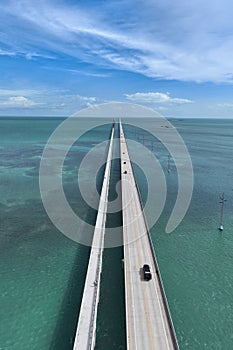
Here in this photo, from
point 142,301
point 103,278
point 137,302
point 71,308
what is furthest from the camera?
point 103,278

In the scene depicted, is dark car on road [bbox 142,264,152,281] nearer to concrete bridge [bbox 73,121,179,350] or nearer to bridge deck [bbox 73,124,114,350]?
concrete bridge [bbox 73,121,179,350]

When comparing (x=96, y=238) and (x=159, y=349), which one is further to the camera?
(x=96, y=238)

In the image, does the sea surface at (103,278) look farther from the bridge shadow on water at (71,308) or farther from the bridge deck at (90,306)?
the bridge deck at (90,306)

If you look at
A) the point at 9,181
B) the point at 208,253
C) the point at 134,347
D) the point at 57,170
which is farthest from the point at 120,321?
the point at 57,170

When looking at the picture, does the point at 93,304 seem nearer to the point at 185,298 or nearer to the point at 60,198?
the point at 185,298

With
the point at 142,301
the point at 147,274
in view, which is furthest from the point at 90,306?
the point at 147,274

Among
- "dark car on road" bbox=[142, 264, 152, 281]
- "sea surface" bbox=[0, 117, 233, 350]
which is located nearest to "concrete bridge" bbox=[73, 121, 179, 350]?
"dark car on road" bbox=[142, 264, 152, 281]

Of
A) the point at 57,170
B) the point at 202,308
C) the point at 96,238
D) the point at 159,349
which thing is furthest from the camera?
the point at 57,170

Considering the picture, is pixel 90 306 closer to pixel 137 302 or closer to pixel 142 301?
pixel 137 302
